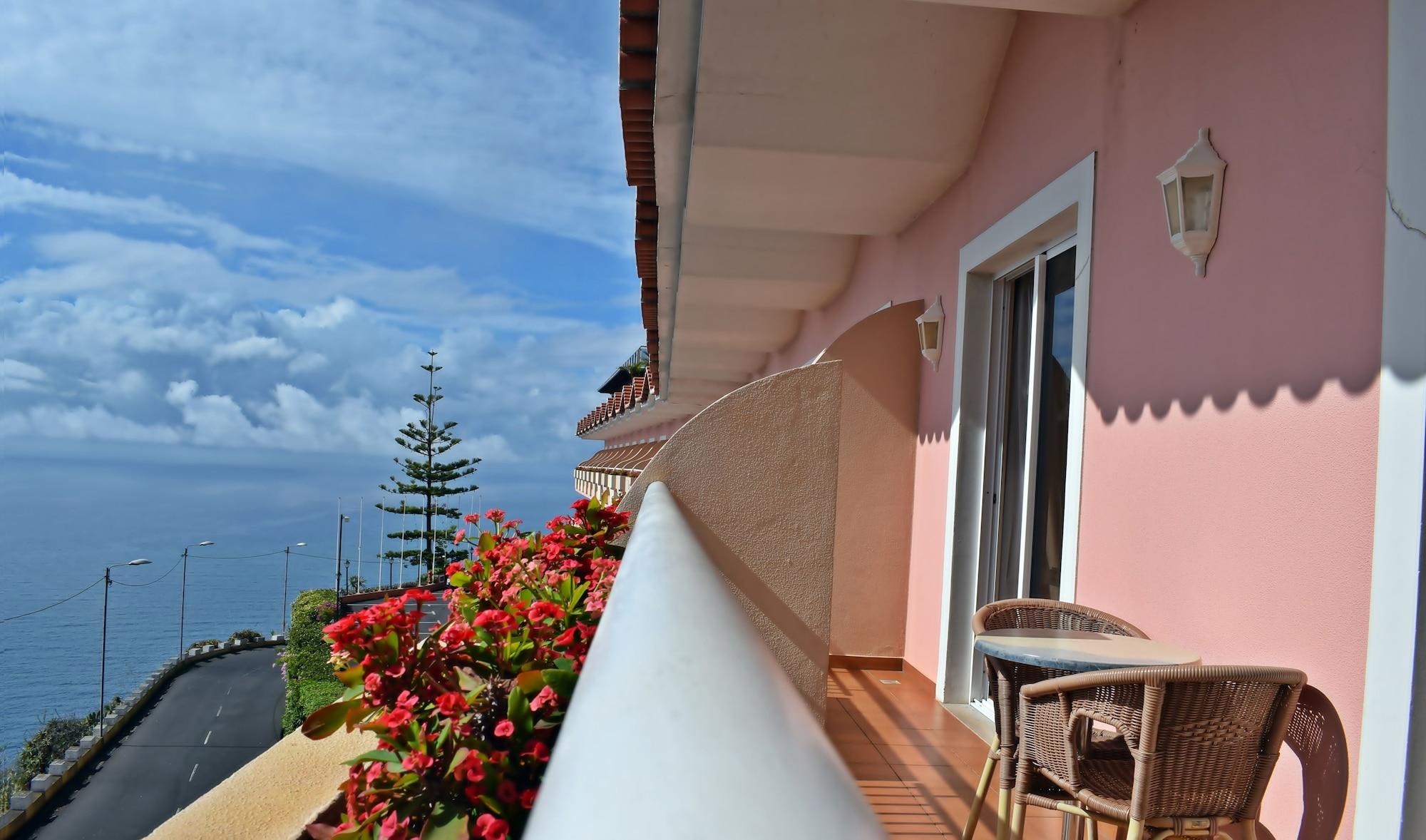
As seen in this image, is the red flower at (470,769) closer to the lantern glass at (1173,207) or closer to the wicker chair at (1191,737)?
the wicker chair at (1191,737)

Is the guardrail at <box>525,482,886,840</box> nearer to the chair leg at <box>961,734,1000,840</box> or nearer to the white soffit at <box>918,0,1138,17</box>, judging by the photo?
the chair leg at <box>961,734,1000,840</box>

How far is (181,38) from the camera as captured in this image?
17038 cm

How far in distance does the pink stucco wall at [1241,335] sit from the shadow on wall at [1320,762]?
0.08 feet

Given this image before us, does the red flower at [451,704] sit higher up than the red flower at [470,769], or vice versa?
the red flower at [451,704]

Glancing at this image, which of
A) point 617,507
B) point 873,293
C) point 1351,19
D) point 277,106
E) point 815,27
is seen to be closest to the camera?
point 1351,19

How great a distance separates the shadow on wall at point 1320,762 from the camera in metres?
2.15

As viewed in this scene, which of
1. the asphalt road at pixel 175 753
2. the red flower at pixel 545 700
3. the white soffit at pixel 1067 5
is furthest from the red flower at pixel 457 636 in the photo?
the asphalt road at pixel 175 753

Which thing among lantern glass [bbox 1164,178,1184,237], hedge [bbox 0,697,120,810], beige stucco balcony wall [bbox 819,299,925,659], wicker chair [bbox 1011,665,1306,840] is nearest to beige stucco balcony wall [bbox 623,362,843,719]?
lantern glass [bbox 1164,178,1184,237]

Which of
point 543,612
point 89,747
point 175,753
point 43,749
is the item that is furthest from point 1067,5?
point 43,749

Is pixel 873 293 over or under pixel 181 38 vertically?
under

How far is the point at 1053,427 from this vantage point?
13.6 feet

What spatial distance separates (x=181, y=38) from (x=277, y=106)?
33.1m

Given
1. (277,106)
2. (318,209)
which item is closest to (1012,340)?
(277,106)

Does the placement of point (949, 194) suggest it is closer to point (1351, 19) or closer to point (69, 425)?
point (1351, 19)
